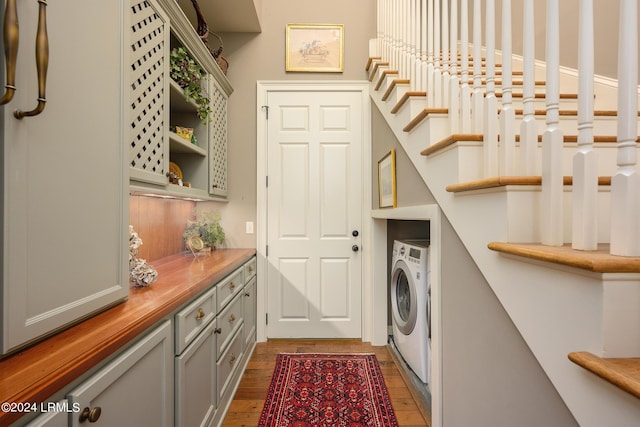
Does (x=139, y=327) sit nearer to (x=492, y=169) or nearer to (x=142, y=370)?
(x=142, y=370)

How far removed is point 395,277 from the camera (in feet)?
8.37

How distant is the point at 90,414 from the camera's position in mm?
759

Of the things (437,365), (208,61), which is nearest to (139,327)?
(437,365)

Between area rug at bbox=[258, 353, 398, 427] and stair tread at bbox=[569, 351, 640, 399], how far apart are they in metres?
1.55

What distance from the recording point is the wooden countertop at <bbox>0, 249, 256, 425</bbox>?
0.62 metres

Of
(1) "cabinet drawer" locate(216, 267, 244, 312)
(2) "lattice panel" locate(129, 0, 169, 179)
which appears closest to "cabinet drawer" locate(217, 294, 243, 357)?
(1) "cabinet drawer" locate(216, 267, 244, 312)

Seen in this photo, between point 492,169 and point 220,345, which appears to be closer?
point 492,169

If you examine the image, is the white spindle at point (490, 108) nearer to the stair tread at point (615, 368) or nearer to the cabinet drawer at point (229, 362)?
the stair tread at point (615, 368)

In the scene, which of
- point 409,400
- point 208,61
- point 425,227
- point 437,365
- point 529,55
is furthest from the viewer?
point 425,227

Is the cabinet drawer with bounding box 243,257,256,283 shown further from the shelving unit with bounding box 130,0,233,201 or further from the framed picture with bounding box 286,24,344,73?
the framed picture with bounding box 286,24,344,73

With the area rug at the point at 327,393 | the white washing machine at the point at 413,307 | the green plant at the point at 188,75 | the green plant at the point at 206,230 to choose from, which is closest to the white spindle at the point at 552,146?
the white washing machine at the point at 413,307

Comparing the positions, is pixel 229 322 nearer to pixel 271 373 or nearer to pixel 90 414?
pixel 271 373

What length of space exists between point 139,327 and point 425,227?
262 centimetres

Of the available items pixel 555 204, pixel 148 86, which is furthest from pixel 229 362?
pixel 555 204
